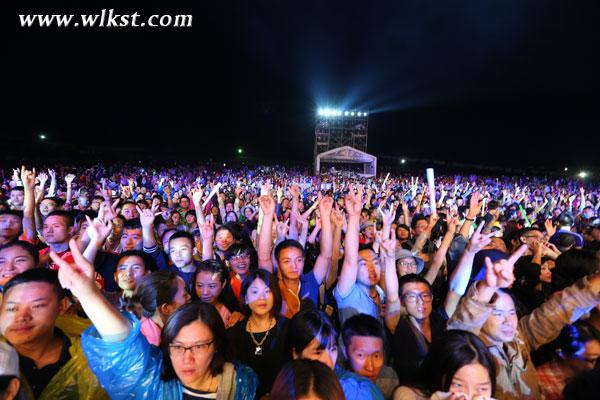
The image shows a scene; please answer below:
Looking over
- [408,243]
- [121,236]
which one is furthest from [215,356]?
[408,243]

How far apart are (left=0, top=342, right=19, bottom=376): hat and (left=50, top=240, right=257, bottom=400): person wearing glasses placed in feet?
0.84

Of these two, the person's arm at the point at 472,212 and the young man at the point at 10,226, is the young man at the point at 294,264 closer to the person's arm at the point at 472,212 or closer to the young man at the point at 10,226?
the person's arm at the point at 472,212

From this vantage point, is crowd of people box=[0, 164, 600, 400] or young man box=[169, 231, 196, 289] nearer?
crowd of people box=[0, 164, 600, 400]

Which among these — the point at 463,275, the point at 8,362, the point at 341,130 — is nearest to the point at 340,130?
the point at 341,130

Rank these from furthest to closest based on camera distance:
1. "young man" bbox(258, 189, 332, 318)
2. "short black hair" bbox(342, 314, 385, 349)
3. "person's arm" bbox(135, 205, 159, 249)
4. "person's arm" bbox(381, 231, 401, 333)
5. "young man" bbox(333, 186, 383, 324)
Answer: "person's arm" bbox(135, 205, 159, 249)
"young man" bbox(258, 189, 332, 318)
"young man" bbox(333, 186, 383, 324)
"person's arm" bbox(381, 231, 401, 333)
"short black hair" bbox(342, 314, 385, 349)

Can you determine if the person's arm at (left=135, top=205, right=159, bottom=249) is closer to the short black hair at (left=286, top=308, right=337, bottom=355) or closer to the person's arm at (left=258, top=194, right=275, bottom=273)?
the person's arm at (left=258, top=194, right=275, bottom=273)

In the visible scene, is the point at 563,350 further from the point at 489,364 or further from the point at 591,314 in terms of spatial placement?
the point at 489,364

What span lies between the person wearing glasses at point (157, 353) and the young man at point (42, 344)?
14.2 inches

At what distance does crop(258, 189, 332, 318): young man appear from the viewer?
313 centimetres

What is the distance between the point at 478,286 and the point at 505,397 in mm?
650

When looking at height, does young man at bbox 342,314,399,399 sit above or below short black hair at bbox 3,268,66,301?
below

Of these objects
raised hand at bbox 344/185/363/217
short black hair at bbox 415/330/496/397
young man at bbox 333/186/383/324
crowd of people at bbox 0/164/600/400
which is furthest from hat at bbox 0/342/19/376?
raised hand at bbox 344/185/363/217

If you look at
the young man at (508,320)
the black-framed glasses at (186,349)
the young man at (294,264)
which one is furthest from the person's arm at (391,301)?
the black-framed glasses at (186,349)

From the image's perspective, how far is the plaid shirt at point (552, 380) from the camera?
2.14 meters
